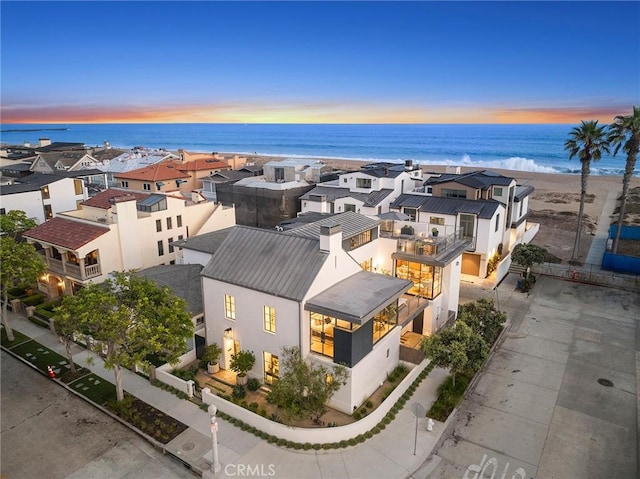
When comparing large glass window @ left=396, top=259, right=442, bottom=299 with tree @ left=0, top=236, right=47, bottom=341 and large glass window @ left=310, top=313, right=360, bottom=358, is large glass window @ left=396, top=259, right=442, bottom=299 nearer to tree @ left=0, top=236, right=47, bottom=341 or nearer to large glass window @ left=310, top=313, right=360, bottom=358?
large glass window @ left=310, top=313, right=360, bottom=358

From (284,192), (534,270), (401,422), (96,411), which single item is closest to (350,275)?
(401,422)

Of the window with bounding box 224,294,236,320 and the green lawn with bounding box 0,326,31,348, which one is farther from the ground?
the window with bounding box 224,294,236,320

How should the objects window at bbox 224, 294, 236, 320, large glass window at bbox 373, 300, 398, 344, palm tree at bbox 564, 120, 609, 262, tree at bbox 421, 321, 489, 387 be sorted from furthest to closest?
palm tree at bbox 564, 120, 609, 262 → window at bbox 224, 294, 236, 320 → large glass window at bbox 373, 300, 398, 344 → tree at bbox 421, 321, 489, 387

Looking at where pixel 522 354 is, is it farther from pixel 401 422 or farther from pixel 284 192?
pixel 284 192

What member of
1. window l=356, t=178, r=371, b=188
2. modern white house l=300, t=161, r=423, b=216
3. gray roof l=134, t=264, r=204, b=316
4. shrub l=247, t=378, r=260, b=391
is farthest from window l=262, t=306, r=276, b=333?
window l=356, t=178, r=371, b=188

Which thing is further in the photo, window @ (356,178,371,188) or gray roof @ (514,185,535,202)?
window @ (356,178,371,188)

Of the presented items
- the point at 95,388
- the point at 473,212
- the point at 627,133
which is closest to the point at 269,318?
the point at 95,388
